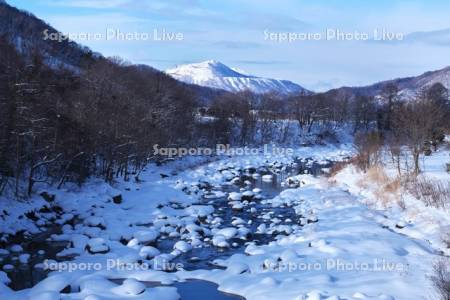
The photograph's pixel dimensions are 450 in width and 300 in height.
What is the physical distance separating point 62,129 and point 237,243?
460 inches

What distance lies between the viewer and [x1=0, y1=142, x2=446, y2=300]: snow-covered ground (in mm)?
12117

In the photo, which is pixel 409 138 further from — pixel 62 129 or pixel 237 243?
pixel 62 129

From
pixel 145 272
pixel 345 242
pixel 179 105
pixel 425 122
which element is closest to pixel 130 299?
pixel 145 272

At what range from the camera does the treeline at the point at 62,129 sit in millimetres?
20328

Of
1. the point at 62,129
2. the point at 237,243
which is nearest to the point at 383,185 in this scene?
the point at 237,243

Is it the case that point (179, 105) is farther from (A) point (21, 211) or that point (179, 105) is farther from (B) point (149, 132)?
(A) point (21, 211)

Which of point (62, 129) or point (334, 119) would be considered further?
point (334, 119)

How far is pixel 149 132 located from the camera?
3572cm

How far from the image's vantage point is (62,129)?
24.2 metres

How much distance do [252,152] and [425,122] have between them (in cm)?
3472

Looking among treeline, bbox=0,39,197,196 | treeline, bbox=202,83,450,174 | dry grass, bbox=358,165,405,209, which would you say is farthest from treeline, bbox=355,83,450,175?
treeline, bbox=0,39,197,196

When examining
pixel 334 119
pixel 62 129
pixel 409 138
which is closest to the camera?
pixel 62 129

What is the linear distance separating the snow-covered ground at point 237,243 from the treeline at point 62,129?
62.4 inches

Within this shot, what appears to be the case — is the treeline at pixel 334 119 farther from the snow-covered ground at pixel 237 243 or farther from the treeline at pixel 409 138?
the snow-covered ground at pixel 237 243
